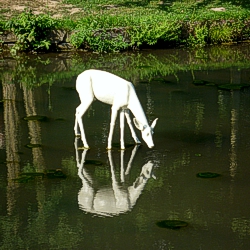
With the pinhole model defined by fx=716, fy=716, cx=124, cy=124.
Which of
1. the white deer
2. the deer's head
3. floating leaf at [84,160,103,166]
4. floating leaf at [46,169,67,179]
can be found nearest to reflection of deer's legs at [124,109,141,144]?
the white deer

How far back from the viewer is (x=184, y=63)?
16.8m

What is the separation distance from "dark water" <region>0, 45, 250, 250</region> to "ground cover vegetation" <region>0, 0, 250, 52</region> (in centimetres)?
241

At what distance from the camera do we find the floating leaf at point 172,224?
786cm

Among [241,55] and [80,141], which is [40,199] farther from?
[241,55]

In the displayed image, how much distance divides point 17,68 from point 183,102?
4.57 metres

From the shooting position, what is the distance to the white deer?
10.1 m

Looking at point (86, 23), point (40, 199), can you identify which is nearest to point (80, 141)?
point (40, 199)

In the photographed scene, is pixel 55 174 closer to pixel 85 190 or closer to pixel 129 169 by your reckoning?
pixel 85 190

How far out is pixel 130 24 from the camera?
18500mm

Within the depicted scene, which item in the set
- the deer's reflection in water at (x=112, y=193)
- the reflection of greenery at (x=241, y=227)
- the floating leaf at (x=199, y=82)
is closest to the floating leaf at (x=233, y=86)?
the floating leaf at (x=199, y=82)

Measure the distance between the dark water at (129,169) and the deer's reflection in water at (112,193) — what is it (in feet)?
0.04

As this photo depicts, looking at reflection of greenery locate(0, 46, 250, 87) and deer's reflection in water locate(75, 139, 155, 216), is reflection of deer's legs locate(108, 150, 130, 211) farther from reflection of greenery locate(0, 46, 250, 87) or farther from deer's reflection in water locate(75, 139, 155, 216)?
reflection of greenery locate(0, 46, 250, 87)

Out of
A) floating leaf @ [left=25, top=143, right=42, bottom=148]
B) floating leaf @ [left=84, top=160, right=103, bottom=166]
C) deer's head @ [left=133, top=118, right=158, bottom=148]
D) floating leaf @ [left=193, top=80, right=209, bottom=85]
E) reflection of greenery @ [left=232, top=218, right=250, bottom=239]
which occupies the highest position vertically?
floating leaf @ [left=193, top=80, right=209, bottom=85]

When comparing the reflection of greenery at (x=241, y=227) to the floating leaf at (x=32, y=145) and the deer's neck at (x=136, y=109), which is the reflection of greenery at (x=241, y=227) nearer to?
the deer's neck at (x=136, y=109)
